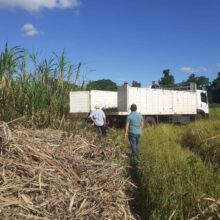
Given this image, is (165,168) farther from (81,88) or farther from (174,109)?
(174,109)

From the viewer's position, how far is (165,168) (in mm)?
7555

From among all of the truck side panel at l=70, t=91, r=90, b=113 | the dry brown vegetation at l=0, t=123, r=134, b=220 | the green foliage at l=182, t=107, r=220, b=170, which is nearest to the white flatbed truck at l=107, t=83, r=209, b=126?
the truck side panel at l=70, t=91, r=90, b=113

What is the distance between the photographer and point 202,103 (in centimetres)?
2664

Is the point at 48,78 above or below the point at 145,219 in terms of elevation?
above

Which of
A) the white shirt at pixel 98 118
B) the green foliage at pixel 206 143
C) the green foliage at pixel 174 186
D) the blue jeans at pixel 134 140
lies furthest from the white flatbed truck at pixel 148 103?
the green foliage at pixel 174 186

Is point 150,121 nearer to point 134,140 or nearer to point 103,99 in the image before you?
point 103,99

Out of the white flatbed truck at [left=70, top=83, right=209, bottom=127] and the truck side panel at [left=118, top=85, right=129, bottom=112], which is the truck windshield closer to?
the white flatbed truck at [left=70, top=83, right=209, bottom=127]

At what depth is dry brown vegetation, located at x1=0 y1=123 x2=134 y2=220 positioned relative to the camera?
5.45m

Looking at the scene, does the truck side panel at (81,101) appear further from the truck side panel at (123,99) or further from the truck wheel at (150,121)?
the truck wheel at (150,121)

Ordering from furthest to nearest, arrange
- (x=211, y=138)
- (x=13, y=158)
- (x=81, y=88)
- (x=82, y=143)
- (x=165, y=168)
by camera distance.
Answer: (x=81, y=88) → (x=211, y=138) → (x=82, y=143) → (x=165, y=168) → (x=13, y=158)

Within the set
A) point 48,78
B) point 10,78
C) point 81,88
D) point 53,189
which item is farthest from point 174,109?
point 53,189

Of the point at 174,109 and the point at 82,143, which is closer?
the point at 82,143

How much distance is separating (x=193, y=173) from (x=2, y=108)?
5.07 meters

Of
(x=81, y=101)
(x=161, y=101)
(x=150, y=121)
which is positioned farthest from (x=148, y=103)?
(x=81, y=101)
